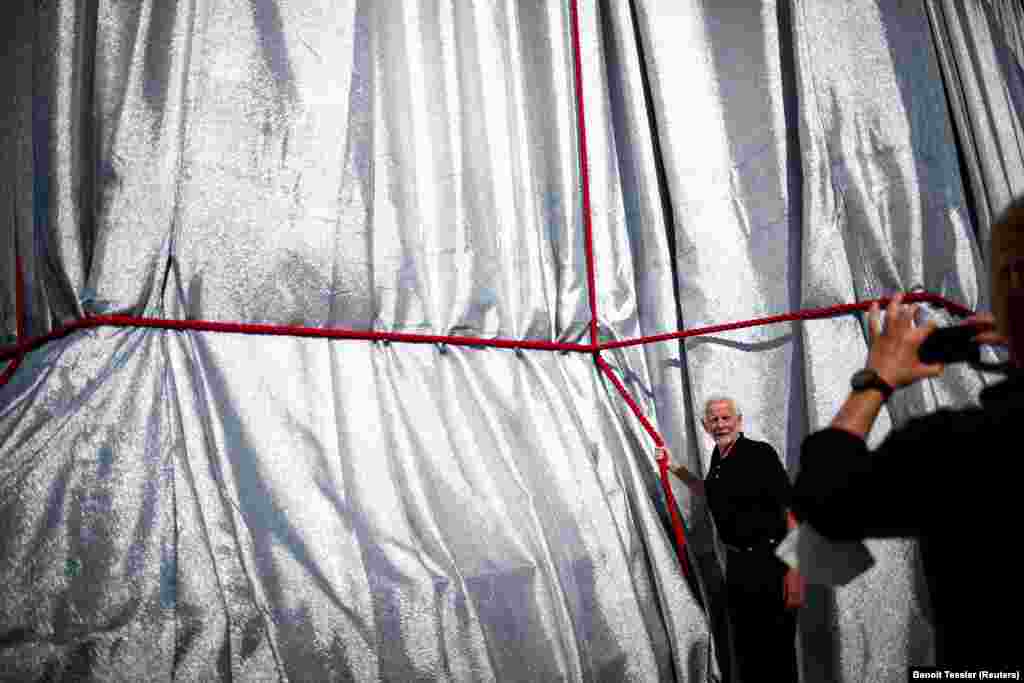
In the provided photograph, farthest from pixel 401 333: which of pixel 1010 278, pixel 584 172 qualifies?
pixel 1010 278

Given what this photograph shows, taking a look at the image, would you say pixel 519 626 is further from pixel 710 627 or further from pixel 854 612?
pixel 854 612

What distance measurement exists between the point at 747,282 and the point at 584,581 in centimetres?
82

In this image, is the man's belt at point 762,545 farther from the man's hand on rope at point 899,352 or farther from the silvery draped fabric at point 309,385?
the man's hand on rope at point 899,352

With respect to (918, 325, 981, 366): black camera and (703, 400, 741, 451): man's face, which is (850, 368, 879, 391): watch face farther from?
(703, 400, 741, 451): man's face

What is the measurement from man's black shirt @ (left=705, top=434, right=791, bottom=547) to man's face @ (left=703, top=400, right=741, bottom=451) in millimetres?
34

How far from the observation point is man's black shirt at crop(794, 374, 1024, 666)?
1.55 feet

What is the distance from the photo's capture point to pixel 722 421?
1766 millimetres

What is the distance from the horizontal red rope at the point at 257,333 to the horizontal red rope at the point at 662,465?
15 centimetres

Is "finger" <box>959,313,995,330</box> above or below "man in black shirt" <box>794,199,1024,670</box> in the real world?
above

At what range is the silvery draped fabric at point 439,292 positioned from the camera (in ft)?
4.14

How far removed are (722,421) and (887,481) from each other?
1.28 m

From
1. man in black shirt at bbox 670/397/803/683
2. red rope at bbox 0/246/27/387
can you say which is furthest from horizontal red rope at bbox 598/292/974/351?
red rope at bbox 0/246/27/387

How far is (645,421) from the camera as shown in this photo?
1.83 m

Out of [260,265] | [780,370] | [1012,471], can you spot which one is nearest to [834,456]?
[1012,471]
